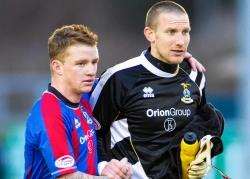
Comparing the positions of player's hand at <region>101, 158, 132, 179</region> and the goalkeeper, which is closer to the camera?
player's hand at <region>101, 158, 132, 179</region>

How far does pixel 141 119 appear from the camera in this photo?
390 cm

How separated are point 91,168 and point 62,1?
596 cm

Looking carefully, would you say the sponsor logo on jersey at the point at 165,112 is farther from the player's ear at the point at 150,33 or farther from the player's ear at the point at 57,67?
the player's ear at the point at 57,67

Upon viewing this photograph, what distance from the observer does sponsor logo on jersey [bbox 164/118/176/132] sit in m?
3.90

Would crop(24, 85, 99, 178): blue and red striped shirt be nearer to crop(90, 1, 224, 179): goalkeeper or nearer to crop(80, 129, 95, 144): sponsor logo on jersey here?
crop(80, 129, 95, 144): sponsor logo on jersey

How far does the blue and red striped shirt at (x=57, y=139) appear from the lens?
10.8 ft

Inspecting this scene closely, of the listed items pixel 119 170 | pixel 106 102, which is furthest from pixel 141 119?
pixel 119 170

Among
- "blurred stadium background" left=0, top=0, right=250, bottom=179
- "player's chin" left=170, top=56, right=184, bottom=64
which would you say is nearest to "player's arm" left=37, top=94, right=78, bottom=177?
"player's chin" left=170, top=56, right=184, bottom=64

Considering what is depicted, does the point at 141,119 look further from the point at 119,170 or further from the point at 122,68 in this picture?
the point at 119,170

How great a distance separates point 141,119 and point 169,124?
5.6 inches

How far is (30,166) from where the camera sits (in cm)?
340

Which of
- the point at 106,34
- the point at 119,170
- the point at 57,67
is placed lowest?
the point at 119,170

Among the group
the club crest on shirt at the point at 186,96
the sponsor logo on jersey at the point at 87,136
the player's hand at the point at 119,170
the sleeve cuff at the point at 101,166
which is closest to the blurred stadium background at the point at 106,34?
the club crest on shirt at the point at 186,96

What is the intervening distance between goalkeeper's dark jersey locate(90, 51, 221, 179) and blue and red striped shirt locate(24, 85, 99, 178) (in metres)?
0.37
